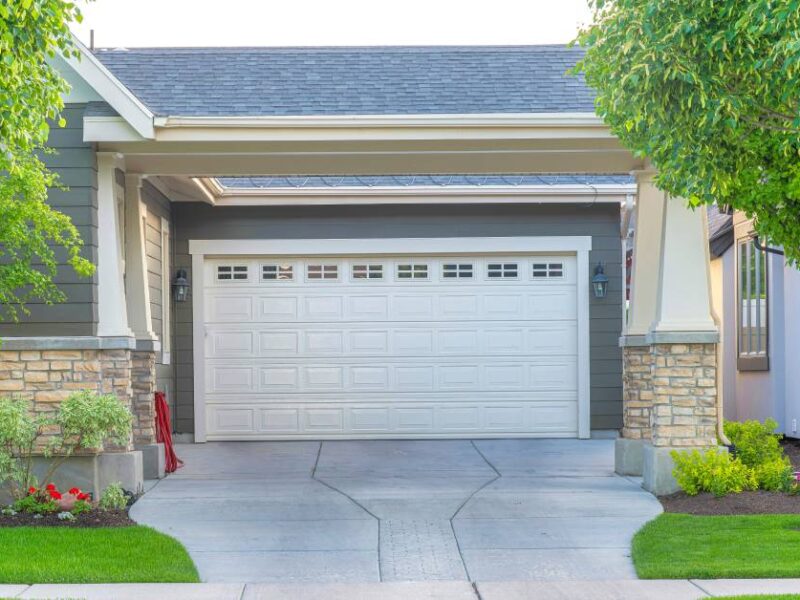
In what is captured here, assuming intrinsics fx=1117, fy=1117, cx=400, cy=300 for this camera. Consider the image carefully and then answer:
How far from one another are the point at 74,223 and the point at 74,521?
2792 millimetres

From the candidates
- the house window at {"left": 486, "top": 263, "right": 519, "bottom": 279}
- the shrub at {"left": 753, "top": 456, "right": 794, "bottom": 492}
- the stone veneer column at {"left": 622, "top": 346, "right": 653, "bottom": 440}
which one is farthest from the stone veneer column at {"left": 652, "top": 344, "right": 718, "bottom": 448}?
the house window at {"left": 486, "top": 263, "right": 519, "bottom": 279}

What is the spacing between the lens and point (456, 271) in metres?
15.5

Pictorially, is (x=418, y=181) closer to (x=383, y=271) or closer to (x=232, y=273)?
(x=383, y=271)

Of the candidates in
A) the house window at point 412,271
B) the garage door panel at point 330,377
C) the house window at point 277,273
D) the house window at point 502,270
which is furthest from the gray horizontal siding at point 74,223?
the house window at point 502,270

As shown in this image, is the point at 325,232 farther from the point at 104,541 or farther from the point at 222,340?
the point at 104,541

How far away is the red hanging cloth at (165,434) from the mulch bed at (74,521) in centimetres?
271

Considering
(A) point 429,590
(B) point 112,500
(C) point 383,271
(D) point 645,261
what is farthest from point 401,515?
(C) point 383,271

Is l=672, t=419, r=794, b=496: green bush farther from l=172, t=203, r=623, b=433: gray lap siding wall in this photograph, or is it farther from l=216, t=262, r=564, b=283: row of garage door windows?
l=216, t=262, r=564, b=283: row of garage door windows

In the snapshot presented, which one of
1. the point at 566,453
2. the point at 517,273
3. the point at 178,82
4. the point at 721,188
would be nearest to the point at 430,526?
the point at 721,188

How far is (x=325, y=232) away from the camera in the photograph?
50.3 ft

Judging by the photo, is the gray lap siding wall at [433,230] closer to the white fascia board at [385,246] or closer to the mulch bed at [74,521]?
the white fascia board at [385,246]

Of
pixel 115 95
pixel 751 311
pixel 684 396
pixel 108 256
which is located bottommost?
pixel 684 396

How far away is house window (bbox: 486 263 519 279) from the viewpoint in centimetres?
1552

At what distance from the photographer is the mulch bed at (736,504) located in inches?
368
